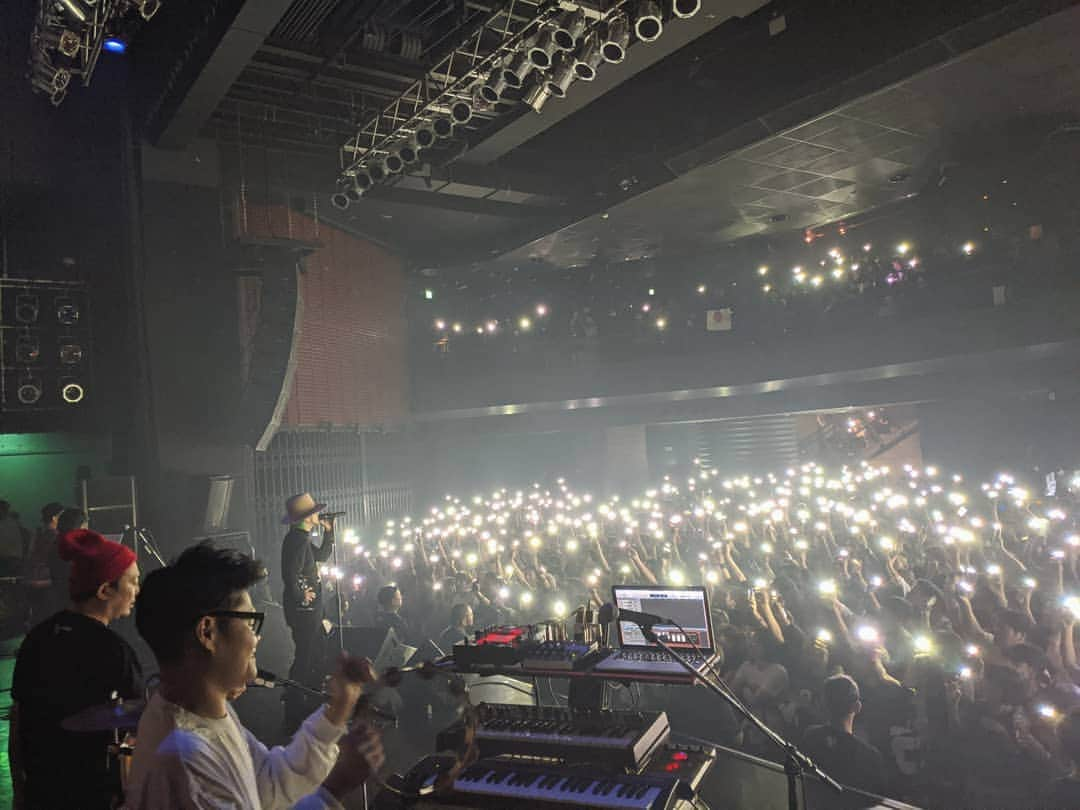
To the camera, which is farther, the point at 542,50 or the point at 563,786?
the point at 542,50

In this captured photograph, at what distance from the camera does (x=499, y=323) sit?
19.1 meters

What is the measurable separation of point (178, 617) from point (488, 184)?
10603mm

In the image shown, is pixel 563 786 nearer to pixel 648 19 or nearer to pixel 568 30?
pixel 648 19

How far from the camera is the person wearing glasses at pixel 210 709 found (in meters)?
1.71

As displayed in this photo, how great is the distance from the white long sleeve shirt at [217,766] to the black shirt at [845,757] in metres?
3.84

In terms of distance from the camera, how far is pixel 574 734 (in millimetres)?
3721

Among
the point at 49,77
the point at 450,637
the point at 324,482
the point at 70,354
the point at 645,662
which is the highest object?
the point at 49,77

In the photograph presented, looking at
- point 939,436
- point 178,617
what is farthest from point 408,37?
point 939,436

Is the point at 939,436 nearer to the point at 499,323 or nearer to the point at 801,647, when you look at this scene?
the point at 499,323

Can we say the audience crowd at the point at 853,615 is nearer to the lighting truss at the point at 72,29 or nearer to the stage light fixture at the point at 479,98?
the lighting truss at the point at 72,29

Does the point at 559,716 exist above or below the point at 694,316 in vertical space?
below

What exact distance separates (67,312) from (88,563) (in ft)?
28.0

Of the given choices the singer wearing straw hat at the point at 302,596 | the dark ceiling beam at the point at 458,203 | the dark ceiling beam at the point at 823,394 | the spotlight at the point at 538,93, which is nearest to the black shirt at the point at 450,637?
the singer wearing straw hat at the point at 302,596

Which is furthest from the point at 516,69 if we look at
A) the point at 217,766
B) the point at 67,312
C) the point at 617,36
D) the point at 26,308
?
the point at 26,308
